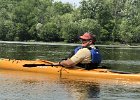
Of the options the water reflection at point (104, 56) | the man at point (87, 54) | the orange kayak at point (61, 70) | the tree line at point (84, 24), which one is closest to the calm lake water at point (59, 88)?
the orange kayak at point (61, 70)

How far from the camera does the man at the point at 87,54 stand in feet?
60.6

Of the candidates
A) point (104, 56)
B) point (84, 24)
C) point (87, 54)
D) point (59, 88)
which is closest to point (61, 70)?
point (87, 54)

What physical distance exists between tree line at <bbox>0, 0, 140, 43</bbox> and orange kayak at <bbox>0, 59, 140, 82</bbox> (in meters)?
74.1

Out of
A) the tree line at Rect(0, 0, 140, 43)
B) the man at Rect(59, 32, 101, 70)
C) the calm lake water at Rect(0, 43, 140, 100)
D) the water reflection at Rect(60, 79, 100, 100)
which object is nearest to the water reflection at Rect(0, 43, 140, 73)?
the man at Rect(59, 32, 101, 70)

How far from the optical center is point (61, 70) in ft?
64.0

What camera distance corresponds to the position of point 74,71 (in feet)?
63.3

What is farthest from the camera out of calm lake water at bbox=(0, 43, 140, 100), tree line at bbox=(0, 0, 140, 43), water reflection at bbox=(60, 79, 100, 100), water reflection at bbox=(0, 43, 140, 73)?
tree line at bbox=(0, 0, 140, 43)

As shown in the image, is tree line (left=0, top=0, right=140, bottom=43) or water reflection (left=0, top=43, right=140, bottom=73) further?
tree line (left=0, top=0, right=140, bottom=43)

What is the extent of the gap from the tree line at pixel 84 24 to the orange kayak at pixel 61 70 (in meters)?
74.1

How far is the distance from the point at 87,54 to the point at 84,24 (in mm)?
77151

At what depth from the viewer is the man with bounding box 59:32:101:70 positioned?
1847 centimetres

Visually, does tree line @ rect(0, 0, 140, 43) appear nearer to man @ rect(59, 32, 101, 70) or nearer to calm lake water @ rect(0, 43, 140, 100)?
man @ rect(59, 32, 101, 70)

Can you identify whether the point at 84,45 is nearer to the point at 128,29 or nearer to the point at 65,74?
the point at 65,74

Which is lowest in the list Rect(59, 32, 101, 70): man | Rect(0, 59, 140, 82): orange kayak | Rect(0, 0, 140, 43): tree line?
Rect(0, 59, 140, 82): orange kayak
